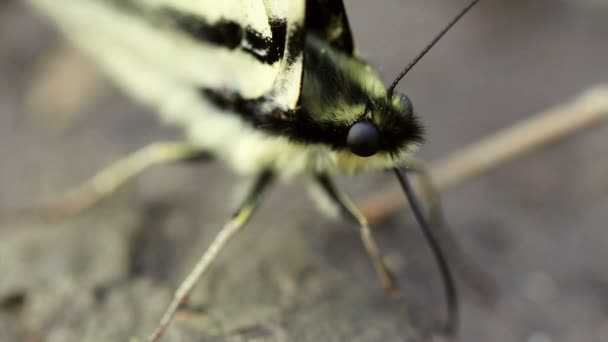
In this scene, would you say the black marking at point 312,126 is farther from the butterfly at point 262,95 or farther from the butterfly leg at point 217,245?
the butterfly leg at point 217,245

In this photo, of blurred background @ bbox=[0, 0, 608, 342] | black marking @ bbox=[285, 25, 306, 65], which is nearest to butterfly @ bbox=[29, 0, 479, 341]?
black marking @ bbox=[285, 25, 306, 65]

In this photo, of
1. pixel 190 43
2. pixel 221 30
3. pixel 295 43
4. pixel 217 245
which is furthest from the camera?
pixel 190 43

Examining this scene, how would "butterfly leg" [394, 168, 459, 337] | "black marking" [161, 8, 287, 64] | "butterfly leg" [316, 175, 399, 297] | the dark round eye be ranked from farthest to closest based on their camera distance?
"butterfly leg" [316, 175, 399, 297] → "butterfly leg" [394, 168, 459, 337] → "black marking" [161, 8, 287, 64] → the dark round eye

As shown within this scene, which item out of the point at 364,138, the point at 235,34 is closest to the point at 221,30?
the point at 235,34

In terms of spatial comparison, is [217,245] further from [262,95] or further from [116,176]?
[116,176]

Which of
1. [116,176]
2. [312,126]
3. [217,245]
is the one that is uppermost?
[312,126]

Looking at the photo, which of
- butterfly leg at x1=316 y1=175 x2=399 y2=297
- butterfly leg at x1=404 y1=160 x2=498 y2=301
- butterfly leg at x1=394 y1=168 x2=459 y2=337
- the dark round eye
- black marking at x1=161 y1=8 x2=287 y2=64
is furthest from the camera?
butterfly leg at x1=404 y1=160 x2=498 y2=301

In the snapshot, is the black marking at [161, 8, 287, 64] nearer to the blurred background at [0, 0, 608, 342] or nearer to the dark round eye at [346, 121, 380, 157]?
the dark round eye at [346, 121, 380, 157]
